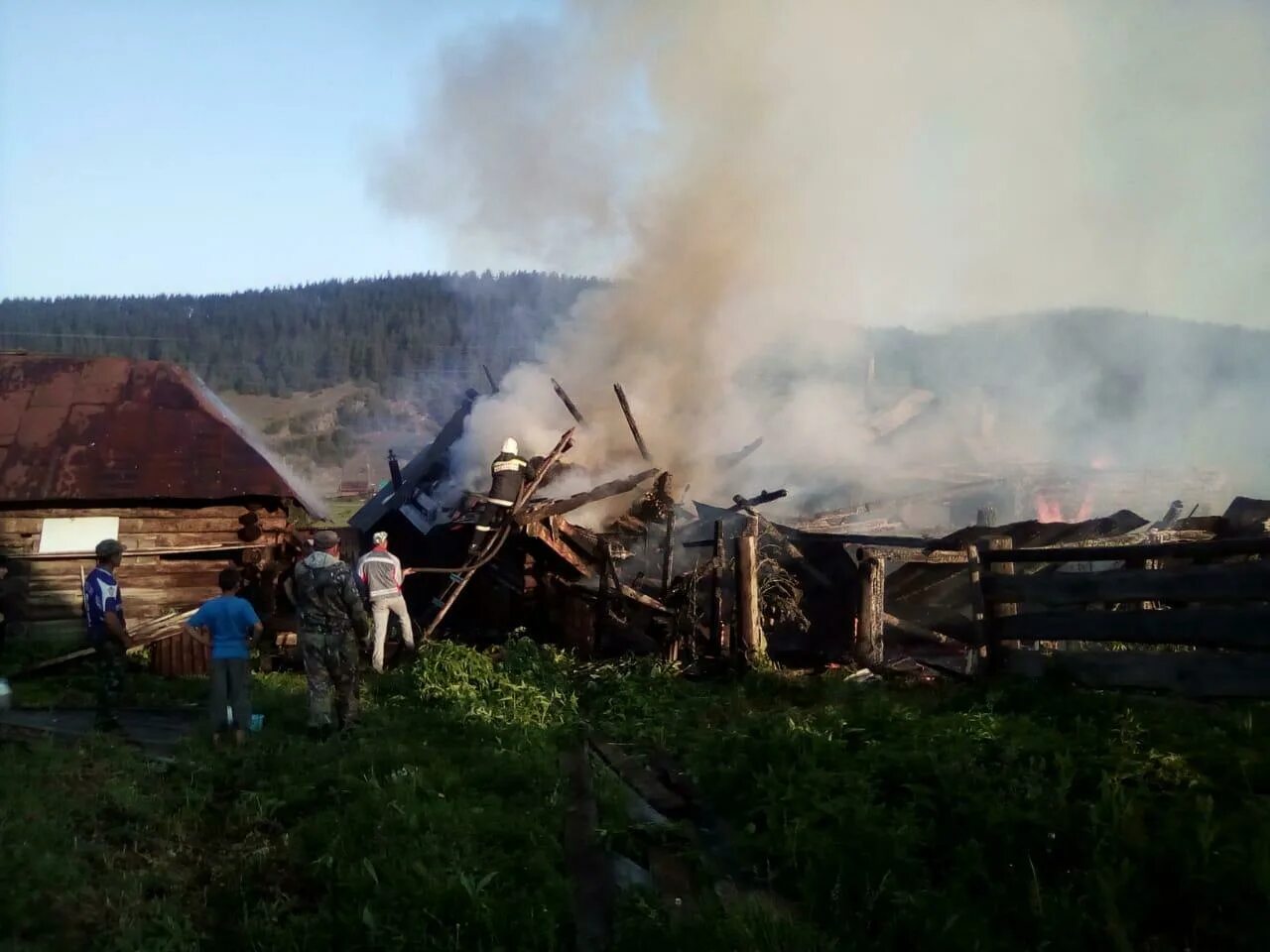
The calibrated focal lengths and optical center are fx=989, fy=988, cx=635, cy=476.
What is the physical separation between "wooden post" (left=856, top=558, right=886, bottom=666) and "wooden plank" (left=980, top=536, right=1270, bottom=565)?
120 cm

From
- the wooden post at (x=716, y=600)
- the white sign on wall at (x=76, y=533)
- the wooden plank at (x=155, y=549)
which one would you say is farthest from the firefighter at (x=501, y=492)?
the white sign on wall at (x=76, y=533)

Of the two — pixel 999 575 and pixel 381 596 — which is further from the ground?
pixel 999 575

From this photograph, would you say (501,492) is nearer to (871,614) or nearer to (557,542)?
(557,542)

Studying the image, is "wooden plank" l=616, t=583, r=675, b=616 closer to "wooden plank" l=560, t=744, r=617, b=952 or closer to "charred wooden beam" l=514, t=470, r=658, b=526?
"charred wooden beam" l=514, t=470, r=658, b=526

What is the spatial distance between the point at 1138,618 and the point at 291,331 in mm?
100146

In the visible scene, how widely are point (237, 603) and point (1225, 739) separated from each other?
7312 millimetres

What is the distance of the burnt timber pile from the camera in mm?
9164

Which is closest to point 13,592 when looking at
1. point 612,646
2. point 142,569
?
point 142,569

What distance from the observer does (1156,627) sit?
6.88m

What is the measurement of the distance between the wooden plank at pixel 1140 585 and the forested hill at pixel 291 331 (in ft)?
214

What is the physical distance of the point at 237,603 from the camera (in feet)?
27.6

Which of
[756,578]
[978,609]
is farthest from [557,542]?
[978,609]

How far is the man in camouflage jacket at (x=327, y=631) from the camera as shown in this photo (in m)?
8.38

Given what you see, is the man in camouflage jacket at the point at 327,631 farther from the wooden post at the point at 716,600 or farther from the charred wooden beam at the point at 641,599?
the wooden post at the point at 716,600
